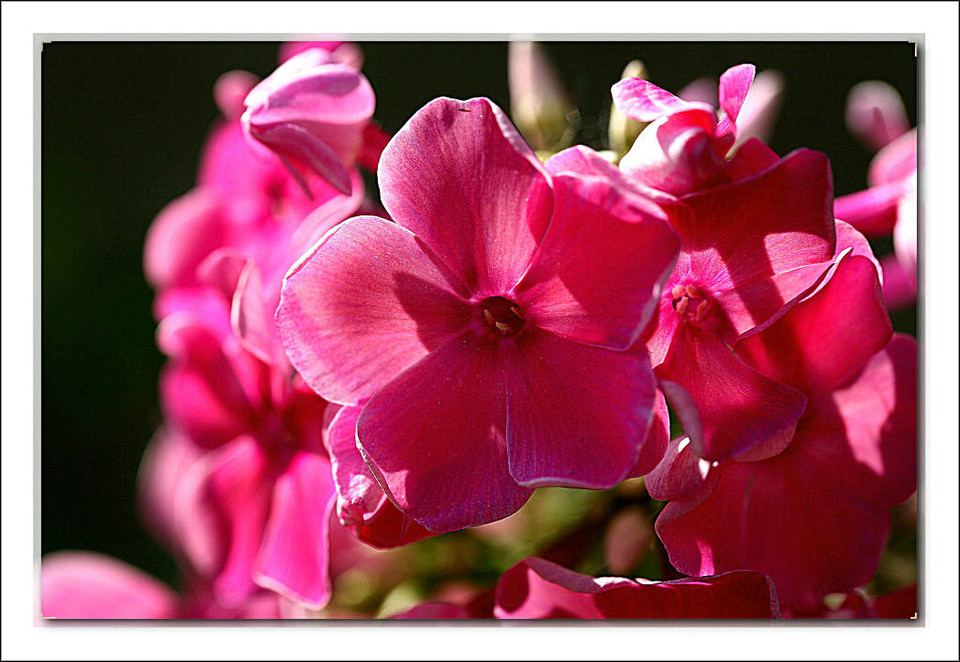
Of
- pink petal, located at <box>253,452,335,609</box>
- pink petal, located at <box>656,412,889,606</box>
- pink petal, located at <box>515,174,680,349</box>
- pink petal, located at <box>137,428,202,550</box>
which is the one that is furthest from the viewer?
pink petal, located at <box>137,428,202,550</box>

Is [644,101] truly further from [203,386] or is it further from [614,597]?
[203,386]

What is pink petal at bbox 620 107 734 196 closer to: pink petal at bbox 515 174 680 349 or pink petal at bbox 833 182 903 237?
pink petal at bbox 515 174 680 349

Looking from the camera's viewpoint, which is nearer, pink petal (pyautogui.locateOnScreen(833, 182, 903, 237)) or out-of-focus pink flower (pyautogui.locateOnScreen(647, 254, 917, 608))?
out-of-focus pink flower (pyautogui.locateOnScreen(647, 254, 917, 608))

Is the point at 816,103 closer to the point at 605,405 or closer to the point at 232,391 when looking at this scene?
the point at 605,405

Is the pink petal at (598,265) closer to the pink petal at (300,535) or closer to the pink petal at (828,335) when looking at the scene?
the pink petal at (828,335)

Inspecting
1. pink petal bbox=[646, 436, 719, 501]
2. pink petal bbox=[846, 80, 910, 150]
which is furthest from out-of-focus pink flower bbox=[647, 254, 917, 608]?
pink petal bbox=[846, 80, 910, 150]

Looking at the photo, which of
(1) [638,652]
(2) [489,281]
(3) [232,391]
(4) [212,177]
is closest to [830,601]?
(1) [638,652]

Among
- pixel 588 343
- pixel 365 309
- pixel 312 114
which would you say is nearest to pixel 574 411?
pixel 588 343
